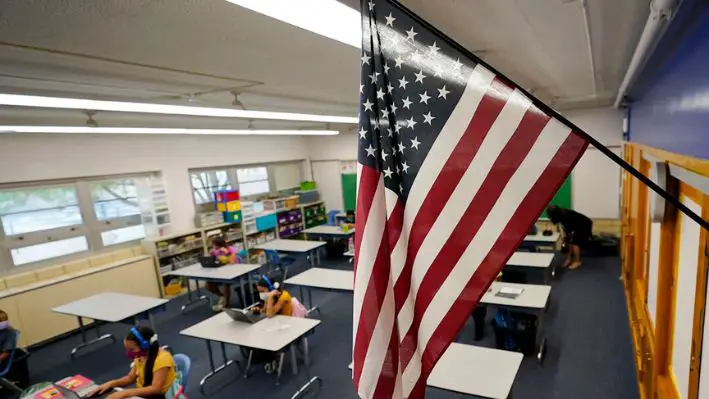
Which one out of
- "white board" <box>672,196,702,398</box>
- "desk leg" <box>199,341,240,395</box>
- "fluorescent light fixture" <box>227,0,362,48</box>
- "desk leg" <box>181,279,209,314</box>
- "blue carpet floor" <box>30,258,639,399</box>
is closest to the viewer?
"fluorescent light fixture" <box>227,0,362,48</box>

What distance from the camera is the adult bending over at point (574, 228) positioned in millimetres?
7809

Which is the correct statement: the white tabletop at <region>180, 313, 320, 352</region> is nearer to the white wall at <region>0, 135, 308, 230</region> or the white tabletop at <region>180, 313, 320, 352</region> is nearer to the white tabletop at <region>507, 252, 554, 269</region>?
the white tabletop at <region>507, 252, 554, 269</region>

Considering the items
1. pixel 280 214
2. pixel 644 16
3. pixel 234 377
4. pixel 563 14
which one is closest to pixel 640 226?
pixel 644 16

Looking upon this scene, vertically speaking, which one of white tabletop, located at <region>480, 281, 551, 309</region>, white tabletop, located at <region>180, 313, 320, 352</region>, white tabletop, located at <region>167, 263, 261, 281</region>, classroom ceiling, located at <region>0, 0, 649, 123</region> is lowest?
white tabletop, located at <region>480, 281, 551, 309</region>

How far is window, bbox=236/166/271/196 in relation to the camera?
33.7 feet

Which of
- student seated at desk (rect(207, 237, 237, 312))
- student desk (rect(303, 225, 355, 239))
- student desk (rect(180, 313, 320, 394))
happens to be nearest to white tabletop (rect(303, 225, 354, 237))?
student desk (rect(303, 225, 355, 239))

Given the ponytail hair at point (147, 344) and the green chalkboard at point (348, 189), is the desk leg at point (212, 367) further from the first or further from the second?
the green chalkboard at point (348, 189)

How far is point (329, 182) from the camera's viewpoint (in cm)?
1219

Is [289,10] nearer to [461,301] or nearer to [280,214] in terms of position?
[461,301]

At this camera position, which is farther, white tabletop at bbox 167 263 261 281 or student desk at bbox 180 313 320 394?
white tabletop at bbox 167 263 261 281

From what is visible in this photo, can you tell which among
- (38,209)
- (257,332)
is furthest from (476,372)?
(38,209)

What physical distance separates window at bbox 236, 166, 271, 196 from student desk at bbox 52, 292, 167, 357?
15.5ft

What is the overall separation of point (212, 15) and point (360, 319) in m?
1.92

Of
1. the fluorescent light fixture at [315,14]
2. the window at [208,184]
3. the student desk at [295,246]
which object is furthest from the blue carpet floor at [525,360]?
the window at [208,184]
